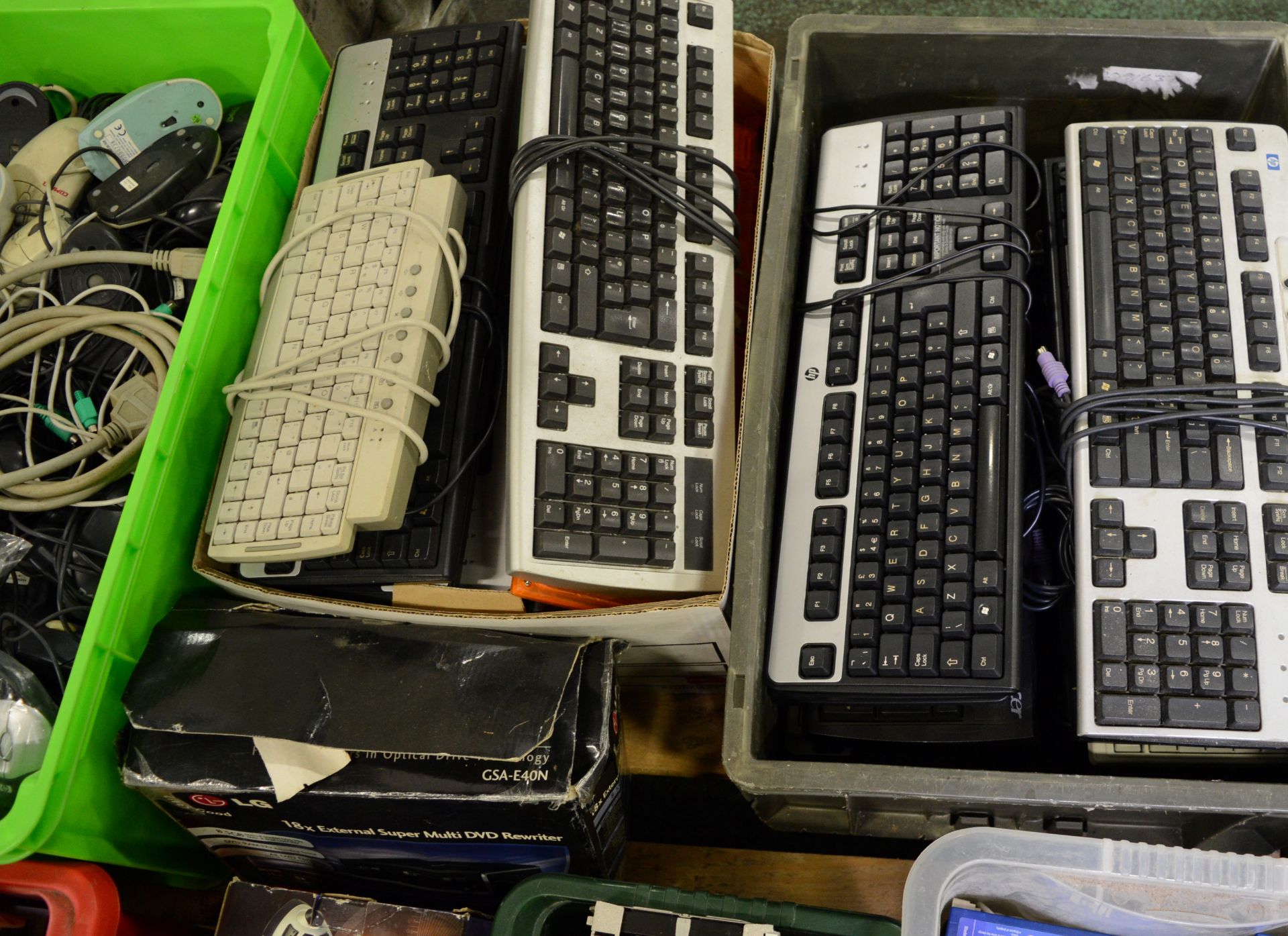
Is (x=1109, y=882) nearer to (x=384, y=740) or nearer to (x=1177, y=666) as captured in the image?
(x=1177, y=666)

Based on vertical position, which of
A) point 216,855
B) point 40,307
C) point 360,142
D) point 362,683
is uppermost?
point 360,142

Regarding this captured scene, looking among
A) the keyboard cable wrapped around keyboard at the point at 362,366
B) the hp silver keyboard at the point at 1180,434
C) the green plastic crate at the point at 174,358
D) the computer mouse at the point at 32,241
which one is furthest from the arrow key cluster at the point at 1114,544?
the computer mouse at the point at 32,241

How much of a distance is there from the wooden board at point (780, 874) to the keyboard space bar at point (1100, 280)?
435 millimetres

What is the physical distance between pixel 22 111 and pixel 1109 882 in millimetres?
1137

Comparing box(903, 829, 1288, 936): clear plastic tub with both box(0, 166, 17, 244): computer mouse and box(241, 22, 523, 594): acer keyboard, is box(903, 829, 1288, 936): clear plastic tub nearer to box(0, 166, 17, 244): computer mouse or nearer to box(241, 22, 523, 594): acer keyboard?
box(241, 22, 523, 594): acer keyboard

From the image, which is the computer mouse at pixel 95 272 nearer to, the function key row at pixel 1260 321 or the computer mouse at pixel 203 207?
the computer mouse at pixel 203 207

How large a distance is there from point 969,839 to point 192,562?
0.59 m

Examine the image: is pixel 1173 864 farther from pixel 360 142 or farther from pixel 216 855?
pixel 360 142

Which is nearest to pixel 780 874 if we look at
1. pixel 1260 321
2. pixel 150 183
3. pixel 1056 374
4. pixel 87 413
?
pixel 1056 374

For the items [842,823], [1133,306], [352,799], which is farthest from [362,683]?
[1133,306]

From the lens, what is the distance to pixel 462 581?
0.82 m

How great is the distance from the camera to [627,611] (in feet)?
2.31

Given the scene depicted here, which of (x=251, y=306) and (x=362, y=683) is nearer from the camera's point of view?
(x=362, y=683)

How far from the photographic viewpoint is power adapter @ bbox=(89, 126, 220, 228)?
96 centimetres
